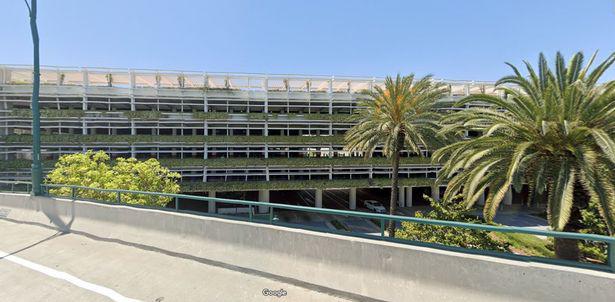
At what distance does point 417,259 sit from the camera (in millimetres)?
3953

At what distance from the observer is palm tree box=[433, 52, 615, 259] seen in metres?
7.51

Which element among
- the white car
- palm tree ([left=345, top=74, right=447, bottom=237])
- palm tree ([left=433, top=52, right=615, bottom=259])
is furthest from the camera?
the white car

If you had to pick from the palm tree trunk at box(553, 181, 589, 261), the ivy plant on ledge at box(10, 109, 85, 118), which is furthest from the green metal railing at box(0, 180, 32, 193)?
the ivy plant on ledge at box(10, 109, 85, 118)

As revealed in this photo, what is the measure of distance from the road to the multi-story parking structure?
→ 2131 cm

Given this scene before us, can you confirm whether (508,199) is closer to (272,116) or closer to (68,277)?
(272,116)

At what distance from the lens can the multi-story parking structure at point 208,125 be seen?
2675 centimetres

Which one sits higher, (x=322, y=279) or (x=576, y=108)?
(x=576, y=108)

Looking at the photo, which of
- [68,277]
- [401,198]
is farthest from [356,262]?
[401,198]

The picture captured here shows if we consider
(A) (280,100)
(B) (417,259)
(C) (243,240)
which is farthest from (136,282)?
(A) (280,100)

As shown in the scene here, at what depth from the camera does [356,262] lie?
171 inches

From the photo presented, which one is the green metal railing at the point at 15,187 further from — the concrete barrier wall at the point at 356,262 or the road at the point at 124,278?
the concrete barrier wall at the point at 356,262

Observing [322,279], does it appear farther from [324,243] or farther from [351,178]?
[351,178]

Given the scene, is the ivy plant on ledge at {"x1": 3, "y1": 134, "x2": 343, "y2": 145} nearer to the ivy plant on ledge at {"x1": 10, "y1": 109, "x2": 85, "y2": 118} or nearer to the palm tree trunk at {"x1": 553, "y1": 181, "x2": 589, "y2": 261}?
the ivy plant on ledge at {"x1": 10, "y1": 109, "x2": 85, "y2": 118}

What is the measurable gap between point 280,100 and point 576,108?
83.1ft
